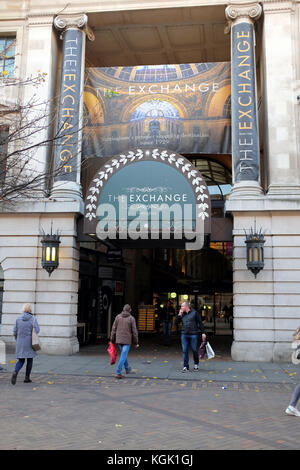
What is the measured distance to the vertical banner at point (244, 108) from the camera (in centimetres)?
1548

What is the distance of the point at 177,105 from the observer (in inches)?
648

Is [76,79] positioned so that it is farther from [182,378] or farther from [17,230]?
[182,378]

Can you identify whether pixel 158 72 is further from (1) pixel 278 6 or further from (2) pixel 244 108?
(1) pixel 278 6

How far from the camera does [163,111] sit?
16.5 metres

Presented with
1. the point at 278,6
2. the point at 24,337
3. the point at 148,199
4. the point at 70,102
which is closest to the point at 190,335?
the point at 24,337

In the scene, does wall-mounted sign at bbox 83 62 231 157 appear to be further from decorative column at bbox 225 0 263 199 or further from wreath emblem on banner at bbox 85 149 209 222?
wreath emblem on banner at bbox 85 149 209 222

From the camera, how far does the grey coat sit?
393 inches

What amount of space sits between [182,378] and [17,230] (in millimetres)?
8511

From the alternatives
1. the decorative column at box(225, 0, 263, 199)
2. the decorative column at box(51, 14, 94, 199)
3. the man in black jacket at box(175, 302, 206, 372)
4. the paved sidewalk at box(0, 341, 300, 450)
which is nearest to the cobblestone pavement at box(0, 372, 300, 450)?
the paved sidewalk at box(0, 341, 300, 450)

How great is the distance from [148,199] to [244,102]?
5.15m

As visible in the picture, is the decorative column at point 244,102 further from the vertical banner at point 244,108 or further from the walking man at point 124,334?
the walking man at point 124,334

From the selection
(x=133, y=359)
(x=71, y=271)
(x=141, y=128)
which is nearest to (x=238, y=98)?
(x=141, y=128)

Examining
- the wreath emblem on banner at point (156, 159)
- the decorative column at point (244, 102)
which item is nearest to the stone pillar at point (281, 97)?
the decorative column at point (244, 102)

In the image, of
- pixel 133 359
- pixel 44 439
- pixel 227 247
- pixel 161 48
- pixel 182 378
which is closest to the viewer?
pixel 44 439
